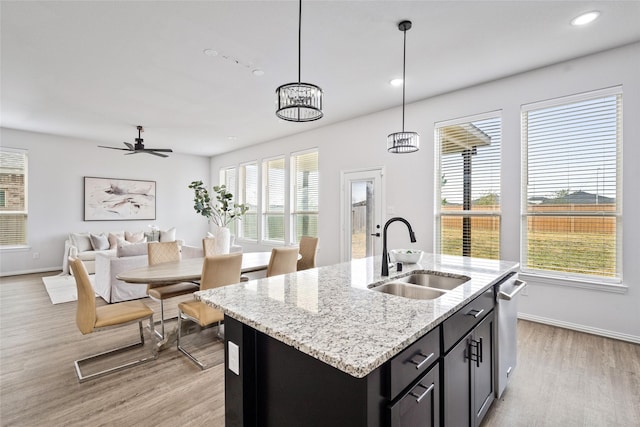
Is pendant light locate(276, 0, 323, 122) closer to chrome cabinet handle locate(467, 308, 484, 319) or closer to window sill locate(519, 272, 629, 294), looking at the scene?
chrome cabinet handle locate(467, 308, 484, 319)

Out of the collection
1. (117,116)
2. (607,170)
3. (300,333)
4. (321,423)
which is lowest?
(321,423)

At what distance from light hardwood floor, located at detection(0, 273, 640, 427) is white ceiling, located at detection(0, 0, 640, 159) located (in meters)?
2.97

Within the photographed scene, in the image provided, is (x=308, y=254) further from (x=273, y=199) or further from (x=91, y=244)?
(x=91, y=244)

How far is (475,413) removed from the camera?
169 centimetres

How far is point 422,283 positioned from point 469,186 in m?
2.47

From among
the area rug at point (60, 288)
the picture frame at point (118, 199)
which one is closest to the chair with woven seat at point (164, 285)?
the area rug at point (60, 288)

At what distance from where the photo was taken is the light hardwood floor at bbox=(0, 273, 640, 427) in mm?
1989

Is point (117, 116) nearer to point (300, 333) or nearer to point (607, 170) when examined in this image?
point (300, 333)

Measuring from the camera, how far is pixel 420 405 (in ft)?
3.80

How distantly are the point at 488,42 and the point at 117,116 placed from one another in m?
5.61

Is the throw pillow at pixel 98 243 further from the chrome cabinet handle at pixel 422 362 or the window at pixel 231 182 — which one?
the chrome cabinet handle at pixel 422 362

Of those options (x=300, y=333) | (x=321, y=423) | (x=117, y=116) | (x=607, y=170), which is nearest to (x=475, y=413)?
(x=321, y=423)

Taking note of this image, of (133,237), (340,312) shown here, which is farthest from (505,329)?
(133,237)

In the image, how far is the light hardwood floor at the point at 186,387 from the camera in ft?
6.53
